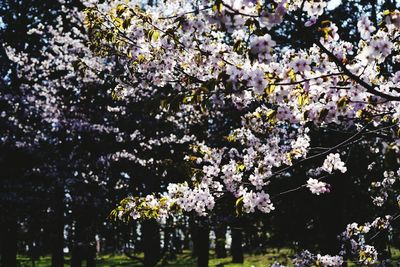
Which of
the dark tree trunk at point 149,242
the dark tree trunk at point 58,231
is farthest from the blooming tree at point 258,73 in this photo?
the dark tree trunk at point 58,231

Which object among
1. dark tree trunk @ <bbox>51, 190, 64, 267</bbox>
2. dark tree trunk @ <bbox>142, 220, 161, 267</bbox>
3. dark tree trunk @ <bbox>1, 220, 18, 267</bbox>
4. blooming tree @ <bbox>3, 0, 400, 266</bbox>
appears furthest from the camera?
dark tree trunk @ <bbox>1, 220, 18, 267</bbox>

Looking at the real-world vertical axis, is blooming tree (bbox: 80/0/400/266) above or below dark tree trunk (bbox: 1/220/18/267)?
above

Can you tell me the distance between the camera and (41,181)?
15969 mm

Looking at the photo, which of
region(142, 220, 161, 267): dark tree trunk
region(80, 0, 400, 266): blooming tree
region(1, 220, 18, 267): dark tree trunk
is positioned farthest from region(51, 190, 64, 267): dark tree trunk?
region(80, 0, 400, 266): blooming tree

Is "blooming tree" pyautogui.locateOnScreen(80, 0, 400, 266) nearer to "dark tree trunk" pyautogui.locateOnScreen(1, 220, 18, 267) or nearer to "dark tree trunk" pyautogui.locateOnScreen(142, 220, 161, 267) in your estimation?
"dark tree trunk" pyautogui.locateOnScreen(142, 220, 161, 267)

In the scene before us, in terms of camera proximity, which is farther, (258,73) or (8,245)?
(8,245)

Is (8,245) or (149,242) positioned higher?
(8,245)

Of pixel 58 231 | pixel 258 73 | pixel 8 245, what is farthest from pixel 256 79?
pixel 8 245

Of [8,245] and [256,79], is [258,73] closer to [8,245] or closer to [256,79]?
[256,79]

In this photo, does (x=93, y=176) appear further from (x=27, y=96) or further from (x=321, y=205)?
(x=321, y=205)

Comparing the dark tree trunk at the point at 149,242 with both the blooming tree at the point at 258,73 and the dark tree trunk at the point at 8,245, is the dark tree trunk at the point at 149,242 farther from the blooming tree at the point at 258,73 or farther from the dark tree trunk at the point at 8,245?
the blooming tree at the point at 258,73

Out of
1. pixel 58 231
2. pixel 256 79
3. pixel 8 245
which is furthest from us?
pixel 8 245

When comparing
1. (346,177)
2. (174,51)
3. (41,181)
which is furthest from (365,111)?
(41,181)

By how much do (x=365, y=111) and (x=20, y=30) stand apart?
739 inches
